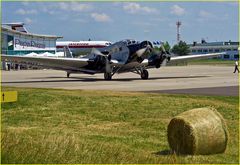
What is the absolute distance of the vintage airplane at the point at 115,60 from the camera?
39.8 metres

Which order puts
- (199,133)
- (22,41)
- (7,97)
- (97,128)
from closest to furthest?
(7,97) → (199,133) → (97,128) → (22,41)

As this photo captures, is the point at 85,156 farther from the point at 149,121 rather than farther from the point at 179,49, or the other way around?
the point at 179,49

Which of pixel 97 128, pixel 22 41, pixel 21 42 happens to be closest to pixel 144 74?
pixel 97 128

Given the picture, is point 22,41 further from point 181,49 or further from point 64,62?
point 64,62

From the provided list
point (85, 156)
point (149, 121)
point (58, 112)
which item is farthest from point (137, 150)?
point (58, 112)

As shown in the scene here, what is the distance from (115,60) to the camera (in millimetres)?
40656

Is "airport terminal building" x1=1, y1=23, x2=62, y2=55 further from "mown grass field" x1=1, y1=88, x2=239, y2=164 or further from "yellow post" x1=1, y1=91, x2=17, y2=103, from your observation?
"yellow post" x1=1, y1=91, x2=17, y2=103

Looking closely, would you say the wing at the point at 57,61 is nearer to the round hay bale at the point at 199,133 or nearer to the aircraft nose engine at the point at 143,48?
the aircraft nose engine at the point at 143,48

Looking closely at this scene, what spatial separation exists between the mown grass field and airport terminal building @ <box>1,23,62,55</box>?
7982 centimetres

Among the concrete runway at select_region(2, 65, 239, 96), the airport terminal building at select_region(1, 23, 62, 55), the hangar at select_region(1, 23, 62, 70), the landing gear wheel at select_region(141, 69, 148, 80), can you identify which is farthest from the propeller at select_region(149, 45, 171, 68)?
the airport terminal building at select_region(1, 23, 62, 55)

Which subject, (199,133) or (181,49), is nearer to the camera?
(199,133)

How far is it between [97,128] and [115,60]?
2584 centimetres

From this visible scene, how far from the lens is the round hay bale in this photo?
1030cm

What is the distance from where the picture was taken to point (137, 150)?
11.5 m
